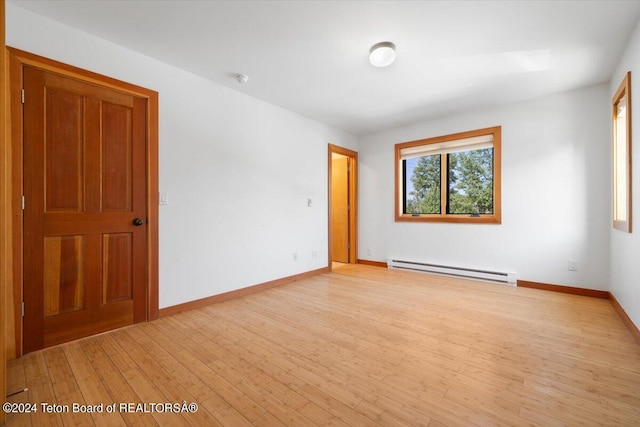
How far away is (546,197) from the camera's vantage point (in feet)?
11.8

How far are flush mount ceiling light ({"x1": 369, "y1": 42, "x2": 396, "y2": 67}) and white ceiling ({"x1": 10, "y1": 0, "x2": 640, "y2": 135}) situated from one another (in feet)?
0.20

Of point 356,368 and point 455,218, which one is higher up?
point 455,218

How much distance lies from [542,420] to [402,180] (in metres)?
3.98

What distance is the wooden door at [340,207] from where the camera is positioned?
5586mm

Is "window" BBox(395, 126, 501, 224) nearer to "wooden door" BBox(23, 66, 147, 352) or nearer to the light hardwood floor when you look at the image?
the light hardwood floor

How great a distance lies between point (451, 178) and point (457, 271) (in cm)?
148

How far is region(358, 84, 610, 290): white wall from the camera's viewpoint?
3297mm

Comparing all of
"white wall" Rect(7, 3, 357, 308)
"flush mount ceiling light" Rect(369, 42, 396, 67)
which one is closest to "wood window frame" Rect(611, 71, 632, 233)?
"flush mount ceiling light" Rect(369, 42, 396, 67)

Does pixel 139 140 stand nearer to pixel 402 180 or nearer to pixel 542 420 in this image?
pixel 542 420

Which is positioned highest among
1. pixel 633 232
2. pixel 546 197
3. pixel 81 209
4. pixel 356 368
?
pixel 546 197

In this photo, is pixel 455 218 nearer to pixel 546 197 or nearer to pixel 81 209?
pixel 546 197

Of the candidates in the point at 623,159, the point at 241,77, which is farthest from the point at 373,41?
the point at 623,159

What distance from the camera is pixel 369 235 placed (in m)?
5.32

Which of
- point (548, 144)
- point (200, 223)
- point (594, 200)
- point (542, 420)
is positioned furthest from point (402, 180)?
point (542, 420)
